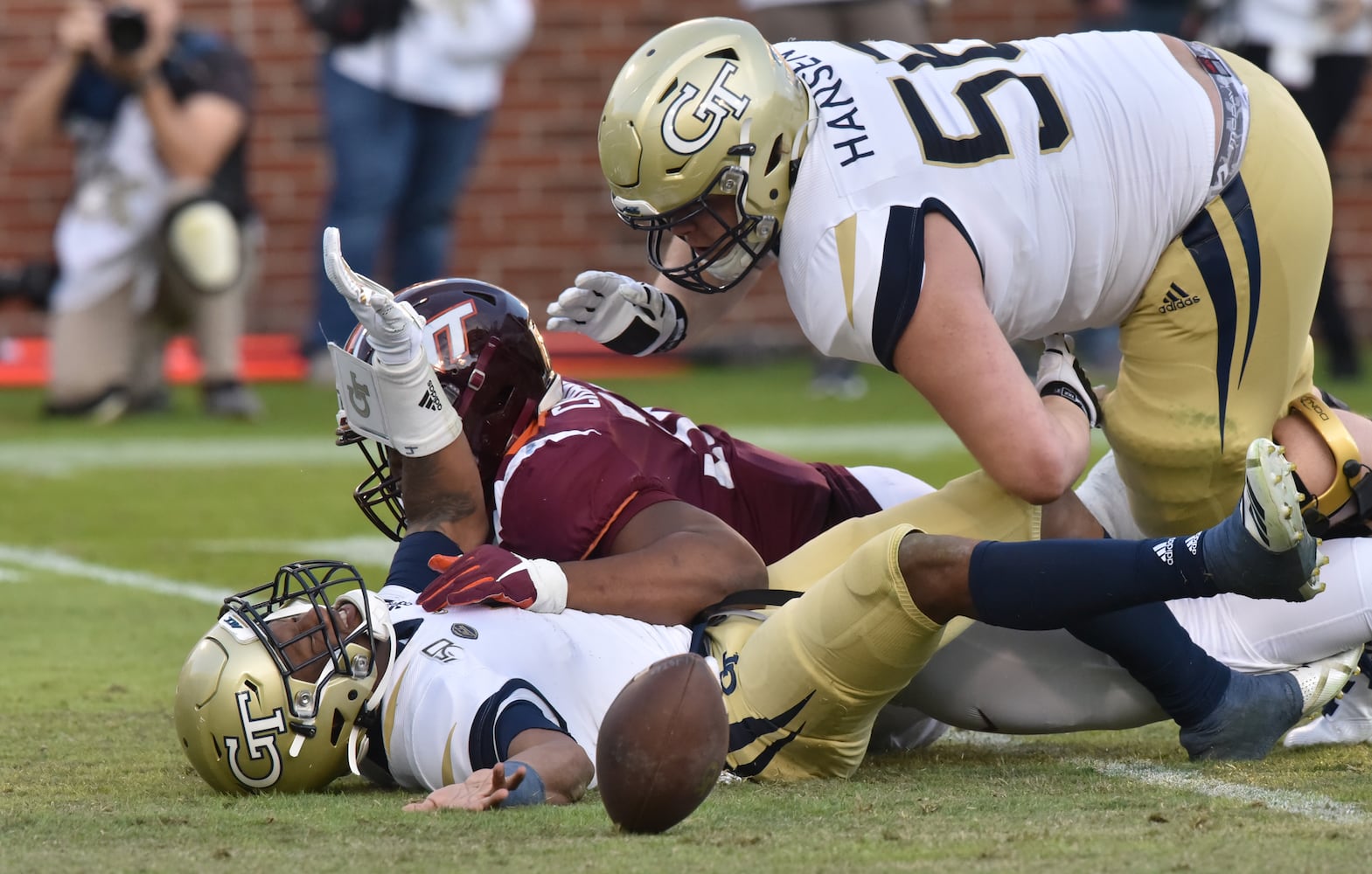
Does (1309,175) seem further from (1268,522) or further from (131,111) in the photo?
(131,111)

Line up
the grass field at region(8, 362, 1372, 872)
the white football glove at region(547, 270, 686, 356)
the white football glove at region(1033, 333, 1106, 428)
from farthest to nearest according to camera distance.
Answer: the white football glove at region(547, 270, 686, 356), the white football glove at region(1033, 333, 1106, 428), the grass field at region(8, 362, 1372, 872)

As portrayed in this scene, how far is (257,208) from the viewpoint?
1086 cm

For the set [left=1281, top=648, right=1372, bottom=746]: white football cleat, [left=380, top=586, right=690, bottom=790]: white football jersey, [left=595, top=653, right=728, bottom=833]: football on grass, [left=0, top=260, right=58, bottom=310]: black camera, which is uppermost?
[left=595, top=653, right=728, bottom=833]: football on grass

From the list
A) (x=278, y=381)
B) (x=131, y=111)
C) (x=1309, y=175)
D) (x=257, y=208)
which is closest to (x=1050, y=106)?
(x=1309, y=175)

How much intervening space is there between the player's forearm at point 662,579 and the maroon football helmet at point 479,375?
45 centimetres

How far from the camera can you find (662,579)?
3139 mm

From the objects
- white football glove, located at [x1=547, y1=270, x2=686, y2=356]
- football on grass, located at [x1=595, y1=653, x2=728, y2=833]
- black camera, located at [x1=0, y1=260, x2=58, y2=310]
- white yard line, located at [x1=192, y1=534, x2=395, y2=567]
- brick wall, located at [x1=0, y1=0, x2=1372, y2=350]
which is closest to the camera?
football on grass, located at [x1=595, y1=653, x2=728, y2=833]

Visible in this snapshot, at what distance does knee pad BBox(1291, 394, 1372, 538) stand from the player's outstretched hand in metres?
1.46

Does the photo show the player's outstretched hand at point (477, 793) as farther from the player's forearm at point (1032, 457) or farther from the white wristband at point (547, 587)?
the player's forearm at point (1032, 457)

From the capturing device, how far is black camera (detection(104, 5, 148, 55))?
8242 mm

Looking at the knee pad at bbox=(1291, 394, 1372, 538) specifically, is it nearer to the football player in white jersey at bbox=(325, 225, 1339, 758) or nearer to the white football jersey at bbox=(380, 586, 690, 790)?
the football player in white jersey at bbox=(325, 225, 1339, 758)

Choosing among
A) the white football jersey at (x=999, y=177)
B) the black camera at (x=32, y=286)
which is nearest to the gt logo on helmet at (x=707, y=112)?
the white football jersey at (x=999, y=177)

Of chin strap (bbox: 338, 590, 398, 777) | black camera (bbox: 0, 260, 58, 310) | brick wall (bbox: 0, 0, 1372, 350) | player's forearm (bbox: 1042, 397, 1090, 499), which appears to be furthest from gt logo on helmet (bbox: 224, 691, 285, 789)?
brick wall (bbox: 0, 0, 1372, 350)

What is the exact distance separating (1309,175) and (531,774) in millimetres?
1747
